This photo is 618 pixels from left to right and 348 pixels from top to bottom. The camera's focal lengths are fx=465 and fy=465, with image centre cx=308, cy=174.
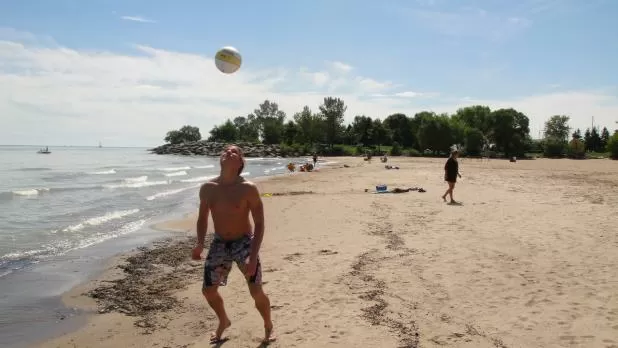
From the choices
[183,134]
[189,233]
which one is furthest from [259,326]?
[183,134]

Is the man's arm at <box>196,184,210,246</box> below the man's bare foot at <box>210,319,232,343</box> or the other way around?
the other way around

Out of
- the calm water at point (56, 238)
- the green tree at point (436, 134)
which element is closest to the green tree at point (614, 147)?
the green tree at point (436, 134)

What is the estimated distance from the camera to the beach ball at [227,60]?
24.5 feet

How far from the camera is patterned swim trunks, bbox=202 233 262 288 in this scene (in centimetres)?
442

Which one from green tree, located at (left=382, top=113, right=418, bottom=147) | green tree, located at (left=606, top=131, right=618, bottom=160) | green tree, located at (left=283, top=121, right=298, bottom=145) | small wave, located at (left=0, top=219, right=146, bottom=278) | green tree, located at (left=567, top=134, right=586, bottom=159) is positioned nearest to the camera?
small wave, located at (left=0, top=219, right=146, bottom=278)

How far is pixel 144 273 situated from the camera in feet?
26.9

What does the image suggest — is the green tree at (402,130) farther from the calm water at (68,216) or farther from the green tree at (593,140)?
the calm water at (68,216)

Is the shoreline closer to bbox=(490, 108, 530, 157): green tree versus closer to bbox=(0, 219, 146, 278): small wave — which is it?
bbox=(0, 219, 146, 278): small wave

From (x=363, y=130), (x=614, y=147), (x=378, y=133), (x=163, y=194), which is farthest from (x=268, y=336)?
(x=363, y=130)

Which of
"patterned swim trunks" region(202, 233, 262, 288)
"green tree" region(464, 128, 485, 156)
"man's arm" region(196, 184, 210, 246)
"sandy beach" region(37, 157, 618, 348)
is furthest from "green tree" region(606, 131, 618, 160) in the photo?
"man's arm" region(196, 184, 210, 246)

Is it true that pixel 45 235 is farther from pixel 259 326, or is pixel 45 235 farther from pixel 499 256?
pixel 499 256

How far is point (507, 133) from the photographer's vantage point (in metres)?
78.4

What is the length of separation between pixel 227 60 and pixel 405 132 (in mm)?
104661

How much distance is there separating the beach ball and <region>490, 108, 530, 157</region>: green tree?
249 ft
